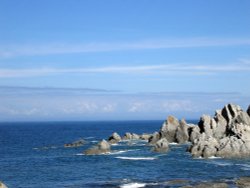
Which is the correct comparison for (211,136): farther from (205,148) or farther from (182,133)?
(182,133)

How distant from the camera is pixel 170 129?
139m

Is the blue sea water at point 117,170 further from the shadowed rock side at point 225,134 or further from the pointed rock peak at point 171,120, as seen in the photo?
the pointed rock peak at point 171,120

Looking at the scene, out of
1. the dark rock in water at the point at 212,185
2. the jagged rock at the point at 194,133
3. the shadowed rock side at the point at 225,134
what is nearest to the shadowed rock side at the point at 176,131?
the jagged rock at the point at 194,133

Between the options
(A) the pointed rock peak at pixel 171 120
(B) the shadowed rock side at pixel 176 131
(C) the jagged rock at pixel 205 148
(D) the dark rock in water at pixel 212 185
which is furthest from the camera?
(A) the pointed rock peak at pixel 171 120

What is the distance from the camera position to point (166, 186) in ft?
229

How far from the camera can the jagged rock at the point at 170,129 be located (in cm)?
13838

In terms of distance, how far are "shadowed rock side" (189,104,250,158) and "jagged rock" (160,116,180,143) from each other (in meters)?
8.26

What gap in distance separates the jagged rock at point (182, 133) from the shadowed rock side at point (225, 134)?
5244mm

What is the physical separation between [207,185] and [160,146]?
164ft

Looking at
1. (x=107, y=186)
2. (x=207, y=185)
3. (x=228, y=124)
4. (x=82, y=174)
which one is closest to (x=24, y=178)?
(x=82, y=174)

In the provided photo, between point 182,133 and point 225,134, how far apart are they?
14.8m

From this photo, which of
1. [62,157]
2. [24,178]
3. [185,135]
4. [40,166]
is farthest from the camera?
[185,135]

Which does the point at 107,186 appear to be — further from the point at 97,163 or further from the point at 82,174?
the point at 97,163

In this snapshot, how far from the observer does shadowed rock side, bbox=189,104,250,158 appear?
10265cm
